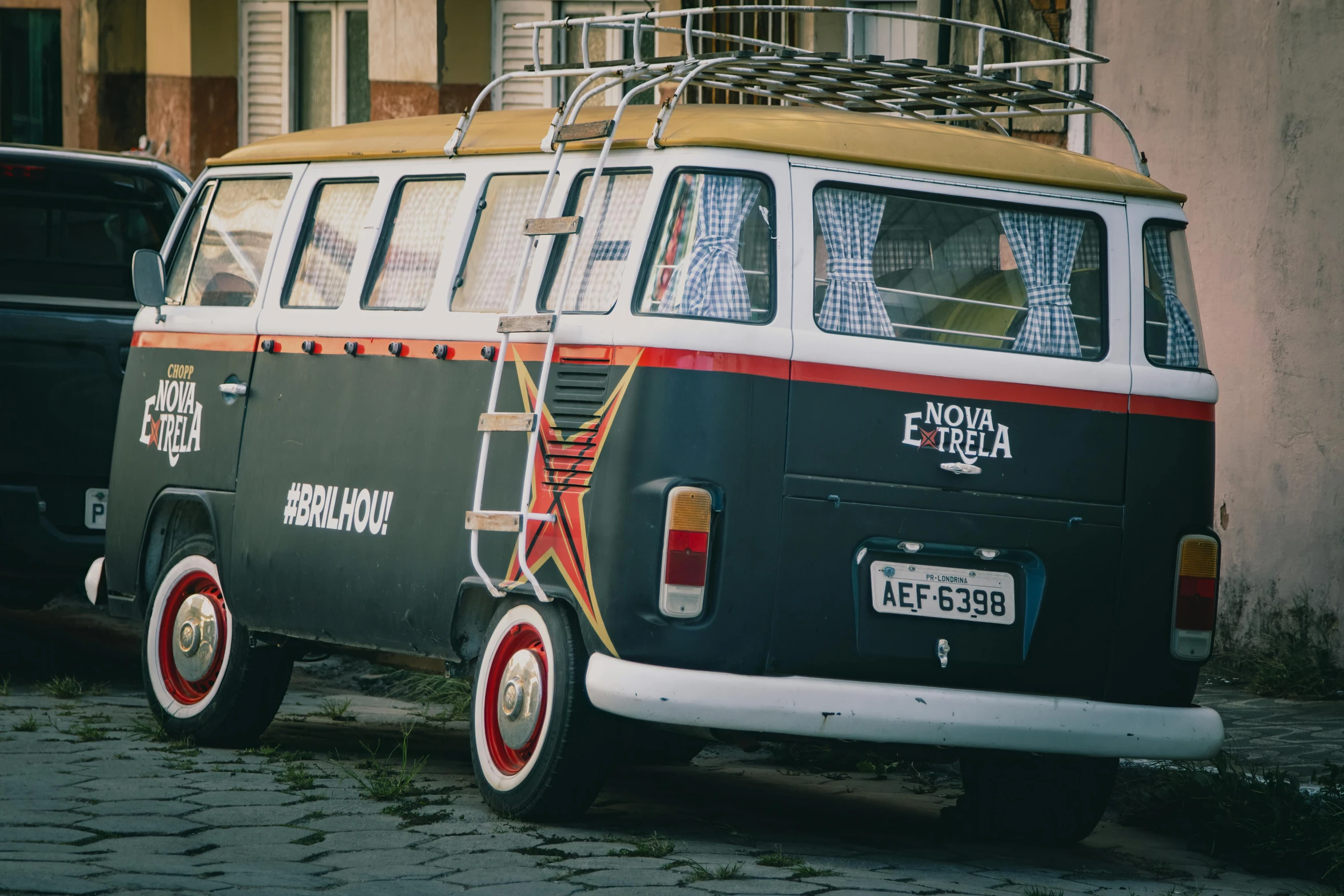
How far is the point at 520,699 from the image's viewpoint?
251 inches

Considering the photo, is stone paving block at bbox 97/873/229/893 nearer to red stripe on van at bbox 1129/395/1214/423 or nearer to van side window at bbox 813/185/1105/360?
van side window at bbox 813/185/1105/360

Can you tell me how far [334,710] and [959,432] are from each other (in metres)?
3.81

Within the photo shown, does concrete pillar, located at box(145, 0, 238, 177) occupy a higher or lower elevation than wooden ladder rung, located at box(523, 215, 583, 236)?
higher

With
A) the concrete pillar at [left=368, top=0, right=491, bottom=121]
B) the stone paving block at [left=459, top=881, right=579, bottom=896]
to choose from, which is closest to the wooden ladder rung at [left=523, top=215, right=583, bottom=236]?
the stone paving block at [left=459, top=881, right=579, bottom=896]

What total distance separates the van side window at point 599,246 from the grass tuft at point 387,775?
1626 mm

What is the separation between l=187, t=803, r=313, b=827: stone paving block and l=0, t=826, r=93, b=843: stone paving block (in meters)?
0.38

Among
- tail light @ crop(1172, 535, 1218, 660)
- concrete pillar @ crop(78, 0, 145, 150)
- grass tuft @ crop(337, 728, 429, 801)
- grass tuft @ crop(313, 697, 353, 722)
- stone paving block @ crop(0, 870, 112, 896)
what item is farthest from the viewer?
concrete pillar @ crop(78, 0, 145, 150)

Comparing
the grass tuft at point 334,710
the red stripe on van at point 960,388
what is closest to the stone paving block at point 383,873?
the red stripe on van at point 960,388

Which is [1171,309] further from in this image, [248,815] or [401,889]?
[248,815]

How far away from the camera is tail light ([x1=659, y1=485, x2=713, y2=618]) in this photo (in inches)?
232

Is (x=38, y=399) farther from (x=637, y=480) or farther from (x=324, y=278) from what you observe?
(x=637, y=480)

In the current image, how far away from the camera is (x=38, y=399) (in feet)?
30.1

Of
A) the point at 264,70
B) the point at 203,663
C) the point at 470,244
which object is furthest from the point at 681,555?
the point at 264,70

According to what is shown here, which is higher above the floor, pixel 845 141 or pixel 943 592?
pixel 845 141
